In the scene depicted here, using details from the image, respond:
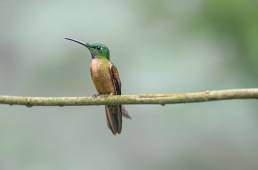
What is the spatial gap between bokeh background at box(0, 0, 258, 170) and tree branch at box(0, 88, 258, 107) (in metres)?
1.82

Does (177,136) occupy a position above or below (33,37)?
below

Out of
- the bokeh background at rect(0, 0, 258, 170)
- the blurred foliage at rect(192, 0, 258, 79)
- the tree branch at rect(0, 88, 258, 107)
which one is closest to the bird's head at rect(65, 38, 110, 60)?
the tree branch at rect(0, 88, 258, 107)

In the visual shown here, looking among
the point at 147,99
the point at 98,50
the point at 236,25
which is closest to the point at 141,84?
the point at 236,25

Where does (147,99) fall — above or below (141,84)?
below

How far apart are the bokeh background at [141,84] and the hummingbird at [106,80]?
117cm

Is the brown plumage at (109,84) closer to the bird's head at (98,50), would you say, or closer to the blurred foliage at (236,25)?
the bird's head at (98,50)

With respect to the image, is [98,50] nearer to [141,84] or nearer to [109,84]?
[109,84]

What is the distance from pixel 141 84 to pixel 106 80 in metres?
1.28

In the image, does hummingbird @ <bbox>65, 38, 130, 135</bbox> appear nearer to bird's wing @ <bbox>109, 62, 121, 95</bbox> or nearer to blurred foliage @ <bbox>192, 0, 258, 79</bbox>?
bird's wing @ <bbox>109, 62, 121, 95</bbox>

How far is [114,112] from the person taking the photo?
11.8 ft

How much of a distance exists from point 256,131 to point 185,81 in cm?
64

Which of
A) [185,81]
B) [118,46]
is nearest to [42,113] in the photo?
[118,46]

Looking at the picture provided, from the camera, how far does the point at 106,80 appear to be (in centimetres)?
370

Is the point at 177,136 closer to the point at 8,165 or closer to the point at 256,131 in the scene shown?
the point at 256,131
